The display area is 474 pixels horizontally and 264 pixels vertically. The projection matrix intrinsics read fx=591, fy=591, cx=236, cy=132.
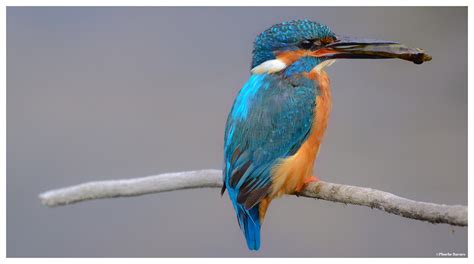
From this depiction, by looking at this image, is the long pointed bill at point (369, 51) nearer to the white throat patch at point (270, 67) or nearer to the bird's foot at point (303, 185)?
the white throat patch at point (270, 67)

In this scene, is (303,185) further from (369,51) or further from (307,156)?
(369,51)

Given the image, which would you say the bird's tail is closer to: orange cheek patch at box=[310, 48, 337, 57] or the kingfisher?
the kingfisher

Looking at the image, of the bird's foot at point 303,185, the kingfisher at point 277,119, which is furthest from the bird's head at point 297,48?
the bird's foot at point 303,185

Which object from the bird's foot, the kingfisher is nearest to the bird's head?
the kingfisher

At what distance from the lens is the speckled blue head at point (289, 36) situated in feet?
4.70

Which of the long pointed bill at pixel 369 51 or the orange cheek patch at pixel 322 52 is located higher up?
the long pointed bill at pixel 369 51

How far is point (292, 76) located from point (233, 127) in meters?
0.21

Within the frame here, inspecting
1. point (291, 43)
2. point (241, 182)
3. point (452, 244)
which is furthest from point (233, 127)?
point (452, 244)

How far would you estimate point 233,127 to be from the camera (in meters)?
1.46

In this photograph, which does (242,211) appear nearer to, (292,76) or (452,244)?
(292,76)

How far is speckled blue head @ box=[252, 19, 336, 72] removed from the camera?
1.43m

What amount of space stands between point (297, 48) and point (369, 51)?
270 mm

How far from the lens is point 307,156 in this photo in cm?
155

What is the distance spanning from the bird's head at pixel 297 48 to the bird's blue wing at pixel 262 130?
4 centimetres
